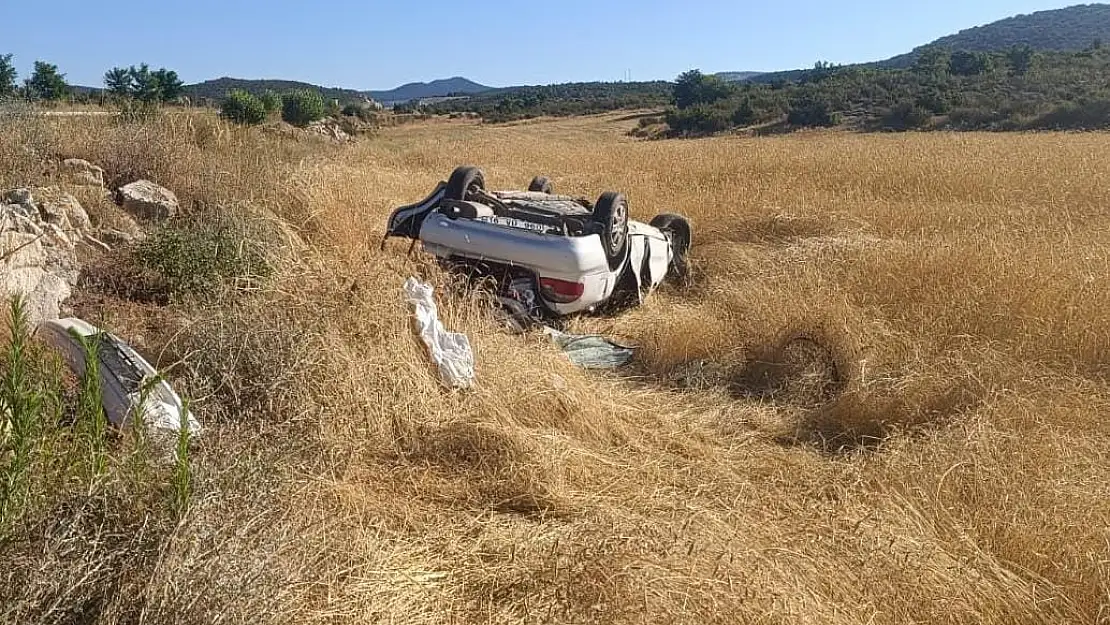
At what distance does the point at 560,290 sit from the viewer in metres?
5.29

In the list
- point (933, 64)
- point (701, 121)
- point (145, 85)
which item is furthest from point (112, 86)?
point (933, 64)

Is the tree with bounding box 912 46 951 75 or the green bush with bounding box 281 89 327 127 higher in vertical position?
the tree with bounding box 912 46 951 75

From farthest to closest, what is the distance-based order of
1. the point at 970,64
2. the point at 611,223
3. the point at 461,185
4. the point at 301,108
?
the point at 970,64
the point at 301,108
the point at 461,185
the point at 611,223

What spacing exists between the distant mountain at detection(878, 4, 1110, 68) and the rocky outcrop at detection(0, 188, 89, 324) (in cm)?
11182

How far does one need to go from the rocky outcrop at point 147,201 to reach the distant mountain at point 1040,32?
11077 centimetres

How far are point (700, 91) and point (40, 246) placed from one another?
51.1 meters

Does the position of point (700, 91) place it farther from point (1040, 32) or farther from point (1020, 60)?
point (1040, 32)

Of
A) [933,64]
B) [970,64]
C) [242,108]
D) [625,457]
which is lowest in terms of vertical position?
[625,457]

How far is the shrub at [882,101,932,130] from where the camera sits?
3052 centimetres

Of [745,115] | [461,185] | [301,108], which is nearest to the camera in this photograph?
[461,185]

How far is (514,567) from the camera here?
2.46 meters

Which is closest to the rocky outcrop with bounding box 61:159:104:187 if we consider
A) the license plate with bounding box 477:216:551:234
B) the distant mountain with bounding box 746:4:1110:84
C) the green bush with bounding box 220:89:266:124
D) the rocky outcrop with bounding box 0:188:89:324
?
the rocky outcrop with bounding box 0:188:89:324

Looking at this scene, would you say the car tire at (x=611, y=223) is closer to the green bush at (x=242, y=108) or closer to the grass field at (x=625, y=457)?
the grass field at (x=625, y=457)

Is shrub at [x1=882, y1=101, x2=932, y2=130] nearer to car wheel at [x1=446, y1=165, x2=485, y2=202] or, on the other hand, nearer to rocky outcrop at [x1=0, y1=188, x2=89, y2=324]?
car wheel at [x1=446, y1=165, x2=485, y2=202]
